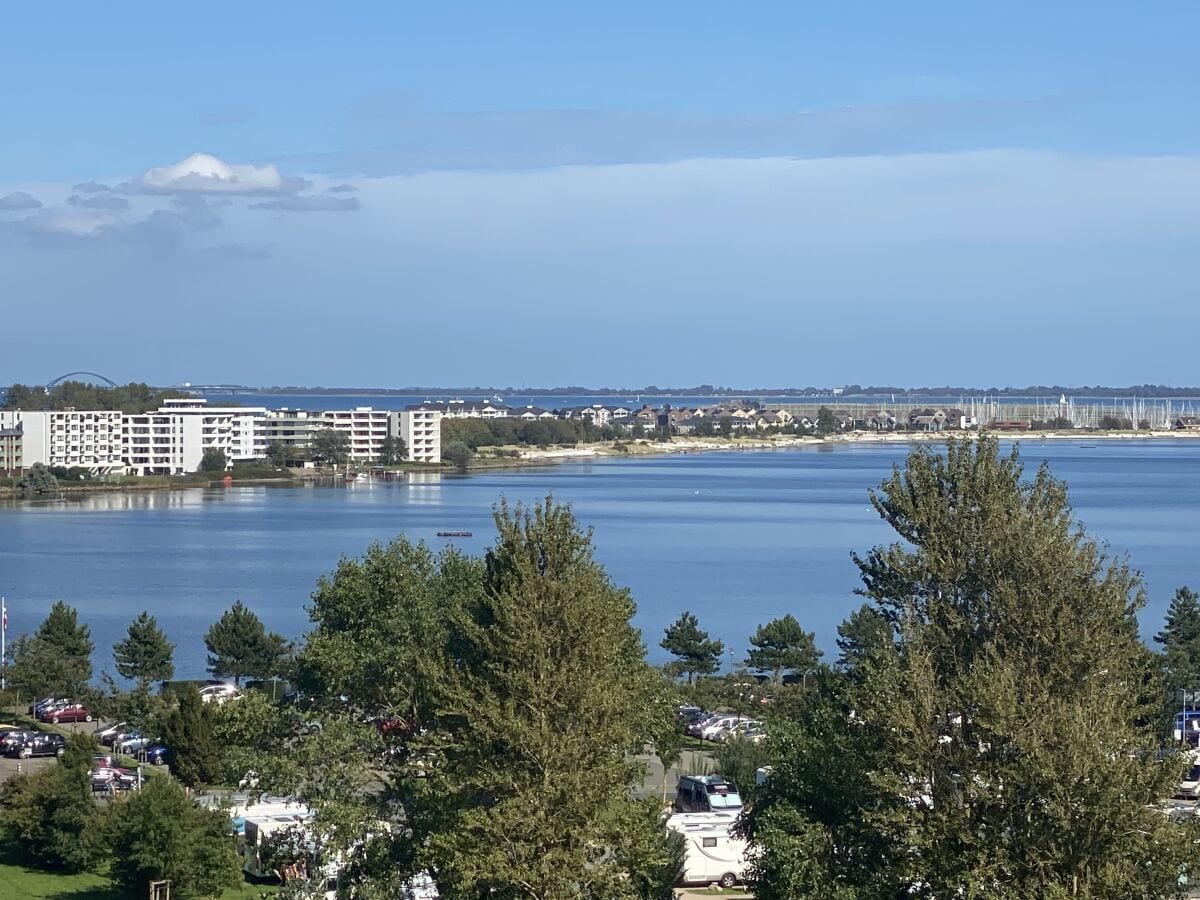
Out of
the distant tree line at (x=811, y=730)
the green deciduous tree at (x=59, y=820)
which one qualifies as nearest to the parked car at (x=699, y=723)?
the green deciduous tree at (x=59, y=820)

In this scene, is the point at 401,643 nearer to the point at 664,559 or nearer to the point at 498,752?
the point at 498,752

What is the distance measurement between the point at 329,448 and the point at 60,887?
36738mm

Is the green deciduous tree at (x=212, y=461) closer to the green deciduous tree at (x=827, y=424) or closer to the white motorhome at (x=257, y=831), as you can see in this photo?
the white motorhome at (x=257, y=831)

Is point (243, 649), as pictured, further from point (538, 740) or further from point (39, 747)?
point (538, 740)

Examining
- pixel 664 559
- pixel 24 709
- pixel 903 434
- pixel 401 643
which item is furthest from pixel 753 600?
pixel 903 434

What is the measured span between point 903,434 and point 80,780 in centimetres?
6568

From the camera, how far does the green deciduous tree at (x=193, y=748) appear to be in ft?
24.2

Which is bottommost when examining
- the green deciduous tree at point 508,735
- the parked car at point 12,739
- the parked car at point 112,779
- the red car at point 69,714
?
the red car at point 69,714

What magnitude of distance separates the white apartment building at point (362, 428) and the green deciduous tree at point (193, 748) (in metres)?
36.1

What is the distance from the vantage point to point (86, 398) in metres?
44.3

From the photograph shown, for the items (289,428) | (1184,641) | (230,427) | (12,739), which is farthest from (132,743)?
(289,428)

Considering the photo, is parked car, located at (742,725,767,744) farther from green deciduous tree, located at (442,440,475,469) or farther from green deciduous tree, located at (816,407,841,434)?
green deciduous tree, located at (816,407,841,434)

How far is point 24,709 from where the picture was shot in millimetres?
9992

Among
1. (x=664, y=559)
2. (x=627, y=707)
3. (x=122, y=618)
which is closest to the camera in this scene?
(x=627, y=707)
